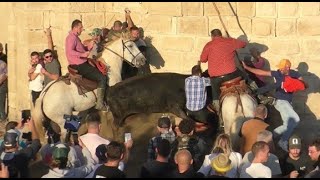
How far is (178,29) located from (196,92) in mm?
2309

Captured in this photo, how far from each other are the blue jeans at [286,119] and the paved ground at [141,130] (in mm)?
483

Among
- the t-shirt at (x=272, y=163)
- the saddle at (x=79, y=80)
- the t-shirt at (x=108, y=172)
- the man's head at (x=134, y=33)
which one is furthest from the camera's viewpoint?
the man's head at (x=134, y=33)

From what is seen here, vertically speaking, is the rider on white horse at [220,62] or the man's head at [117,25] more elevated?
the man's head at [117,25]

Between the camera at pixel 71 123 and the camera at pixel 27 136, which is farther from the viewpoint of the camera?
the camera at pixel 71 123

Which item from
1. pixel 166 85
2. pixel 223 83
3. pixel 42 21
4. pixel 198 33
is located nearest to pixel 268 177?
pixel 223 83

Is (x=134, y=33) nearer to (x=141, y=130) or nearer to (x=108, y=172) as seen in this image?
(x=141, y=130)

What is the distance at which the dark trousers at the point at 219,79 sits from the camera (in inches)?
485

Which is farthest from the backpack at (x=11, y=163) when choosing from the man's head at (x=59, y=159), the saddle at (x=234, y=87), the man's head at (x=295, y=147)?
the saddle at (x=234, y=87)

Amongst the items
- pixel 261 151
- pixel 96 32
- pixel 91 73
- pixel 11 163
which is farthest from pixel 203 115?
pixel 11 163

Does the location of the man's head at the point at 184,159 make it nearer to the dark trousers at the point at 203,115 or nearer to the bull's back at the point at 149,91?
the dark trousers at the point at 203,115

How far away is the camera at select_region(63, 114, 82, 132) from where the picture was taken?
12625 millimetres

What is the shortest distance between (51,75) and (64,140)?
62.3 inches

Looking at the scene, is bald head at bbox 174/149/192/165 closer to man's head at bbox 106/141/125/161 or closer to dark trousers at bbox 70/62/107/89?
man's head at bbox 106/141/125/161

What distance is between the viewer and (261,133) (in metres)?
9.70
